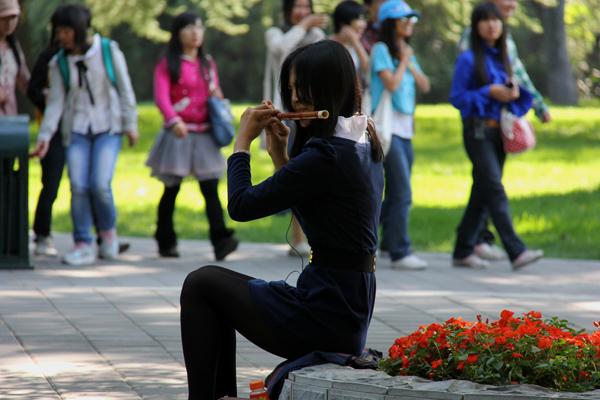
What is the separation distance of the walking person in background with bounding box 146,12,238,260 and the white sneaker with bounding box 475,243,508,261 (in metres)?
2.25

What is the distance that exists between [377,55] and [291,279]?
2.04 m

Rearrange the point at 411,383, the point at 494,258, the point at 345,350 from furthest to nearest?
the point at 494,258 < the point at 345,350 < the point at 411,383

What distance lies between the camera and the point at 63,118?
7672 mm

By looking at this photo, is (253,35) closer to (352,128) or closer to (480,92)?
(480,92)

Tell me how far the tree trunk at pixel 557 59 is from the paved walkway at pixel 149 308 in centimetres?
2475

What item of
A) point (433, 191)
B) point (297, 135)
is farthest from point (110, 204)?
point (433, 191)

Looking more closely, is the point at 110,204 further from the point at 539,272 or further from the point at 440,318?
the point at 539,272

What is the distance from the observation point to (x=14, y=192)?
7.21 meters

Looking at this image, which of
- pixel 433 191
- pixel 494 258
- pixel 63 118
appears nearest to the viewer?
pixel 63 118

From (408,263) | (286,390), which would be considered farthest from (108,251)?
(286,390)

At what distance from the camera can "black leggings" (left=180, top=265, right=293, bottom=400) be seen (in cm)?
341

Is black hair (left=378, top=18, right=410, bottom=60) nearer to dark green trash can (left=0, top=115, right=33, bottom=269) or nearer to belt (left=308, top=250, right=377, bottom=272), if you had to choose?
dark green trash can (left=0, top=115, right=33, bottom=269)

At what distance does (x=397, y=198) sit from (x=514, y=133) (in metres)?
1.10

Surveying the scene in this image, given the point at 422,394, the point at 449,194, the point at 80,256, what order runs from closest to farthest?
the point at 422,394, the point at 80,256, the point at 449,194
